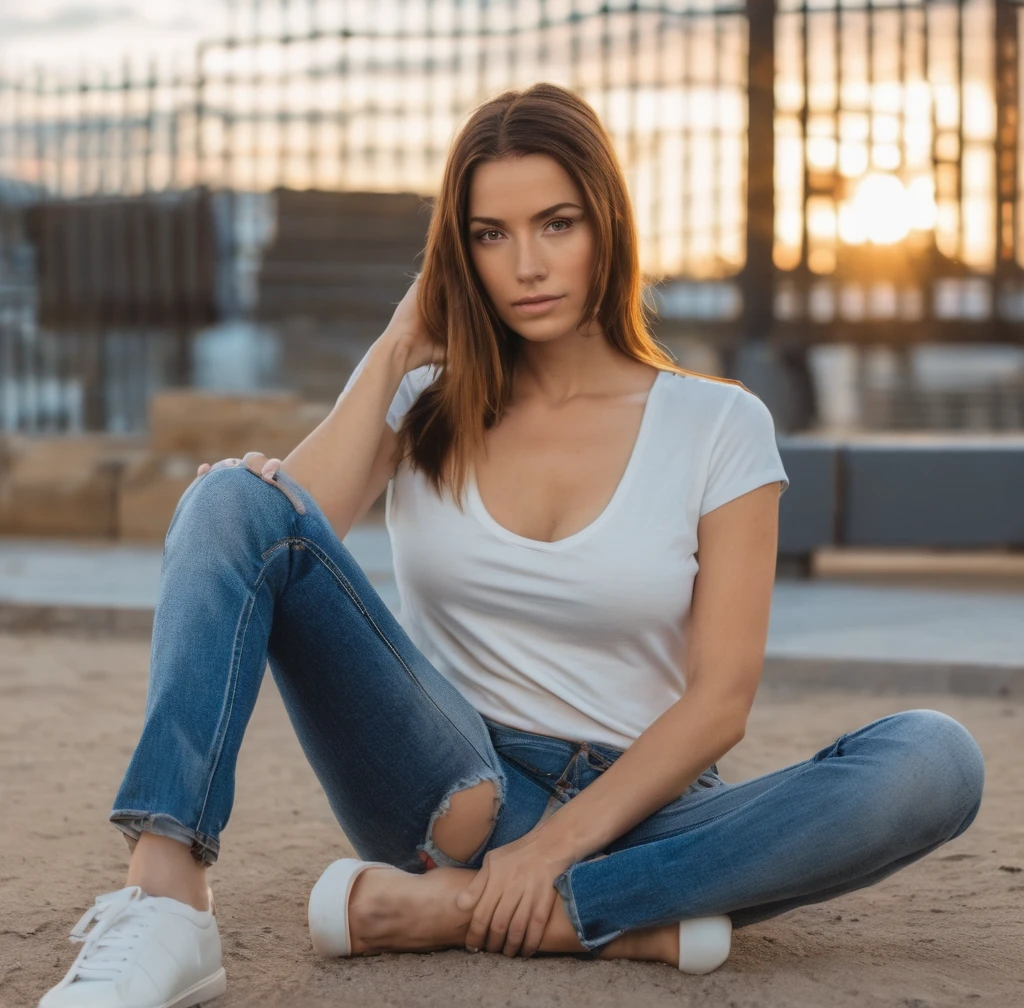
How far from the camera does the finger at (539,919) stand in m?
2.18

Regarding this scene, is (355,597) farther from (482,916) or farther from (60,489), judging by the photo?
(60,489)

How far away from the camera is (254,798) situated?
354 centimetres

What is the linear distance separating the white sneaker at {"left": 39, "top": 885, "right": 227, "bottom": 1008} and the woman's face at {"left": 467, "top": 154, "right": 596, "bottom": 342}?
3.39ft

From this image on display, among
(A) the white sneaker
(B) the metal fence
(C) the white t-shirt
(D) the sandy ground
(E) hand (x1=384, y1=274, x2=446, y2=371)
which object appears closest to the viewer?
(A) the white sneaker

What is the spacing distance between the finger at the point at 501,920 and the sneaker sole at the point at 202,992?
39 cm

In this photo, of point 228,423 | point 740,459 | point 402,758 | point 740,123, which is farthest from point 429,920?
point 740,123

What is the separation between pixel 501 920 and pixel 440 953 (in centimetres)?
16

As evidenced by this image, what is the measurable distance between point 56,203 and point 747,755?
7.50 m

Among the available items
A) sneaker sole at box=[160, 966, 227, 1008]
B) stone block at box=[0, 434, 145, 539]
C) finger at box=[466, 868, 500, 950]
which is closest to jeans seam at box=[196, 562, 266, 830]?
sneaker sole at box=[160, 966, 227, 1008]

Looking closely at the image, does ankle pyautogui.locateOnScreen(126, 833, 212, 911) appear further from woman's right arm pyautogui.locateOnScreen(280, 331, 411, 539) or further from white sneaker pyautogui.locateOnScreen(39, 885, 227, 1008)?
woman's right arm pyautogui.locateOnScreen(280, 331, 411, 539)

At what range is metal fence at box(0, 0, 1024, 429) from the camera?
27.4ft

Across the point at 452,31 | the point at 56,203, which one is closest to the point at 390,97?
the point at 452,31

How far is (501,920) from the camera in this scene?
220 centimetres

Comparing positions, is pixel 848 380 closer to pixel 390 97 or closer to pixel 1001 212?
pixel 1001 212
